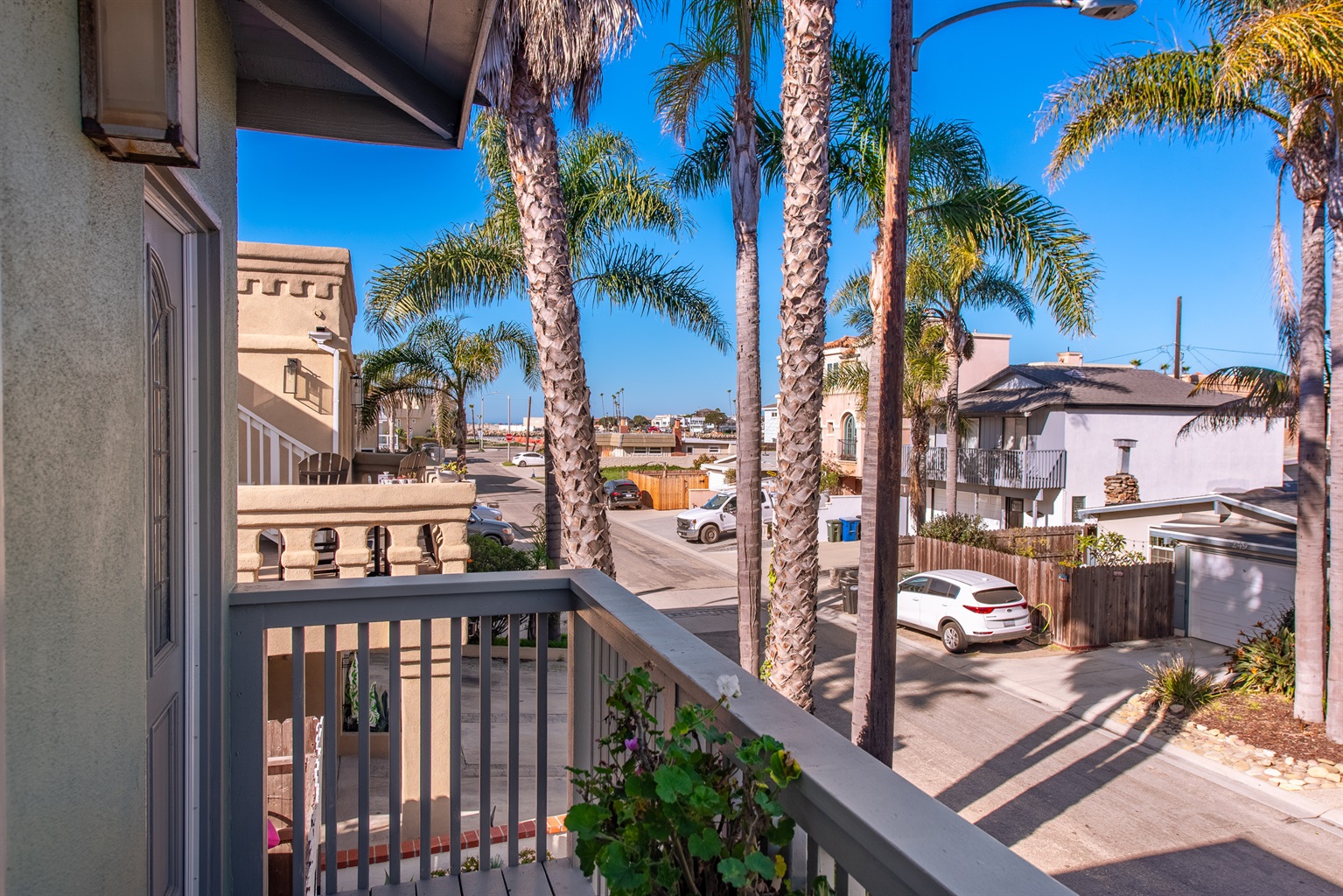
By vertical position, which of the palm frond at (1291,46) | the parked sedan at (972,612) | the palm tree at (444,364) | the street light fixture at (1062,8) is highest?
the palm frond at (1291,46)

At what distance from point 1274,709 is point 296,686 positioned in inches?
482

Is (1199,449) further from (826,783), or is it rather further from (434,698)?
(826,783)

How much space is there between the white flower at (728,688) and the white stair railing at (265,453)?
6.09 metres

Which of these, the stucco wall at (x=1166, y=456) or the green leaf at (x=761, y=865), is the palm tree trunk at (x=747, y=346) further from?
the stucco wall at (x=1166, y=456)

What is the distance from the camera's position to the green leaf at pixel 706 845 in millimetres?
1223

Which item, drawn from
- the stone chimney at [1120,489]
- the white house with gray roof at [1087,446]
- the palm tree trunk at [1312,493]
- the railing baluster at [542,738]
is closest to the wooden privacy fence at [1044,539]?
the stone chimney at [1120,489]

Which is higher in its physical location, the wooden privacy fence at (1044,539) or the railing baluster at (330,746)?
the railing baluster at (330,746)

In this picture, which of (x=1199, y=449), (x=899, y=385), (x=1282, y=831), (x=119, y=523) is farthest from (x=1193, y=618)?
(x=119, y=523)

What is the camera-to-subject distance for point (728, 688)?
158 centimetres

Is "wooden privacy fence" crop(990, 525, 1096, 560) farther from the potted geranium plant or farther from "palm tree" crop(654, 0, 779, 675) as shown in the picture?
the potted geranium plant

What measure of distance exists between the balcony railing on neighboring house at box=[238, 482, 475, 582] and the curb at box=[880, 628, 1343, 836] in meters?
8.71

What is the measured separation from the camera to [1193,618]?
15.7 m

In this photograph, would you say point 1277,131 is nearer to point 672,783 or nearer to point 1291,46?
point 1291,46

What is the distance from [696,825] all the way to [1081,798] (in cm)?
A: 948
